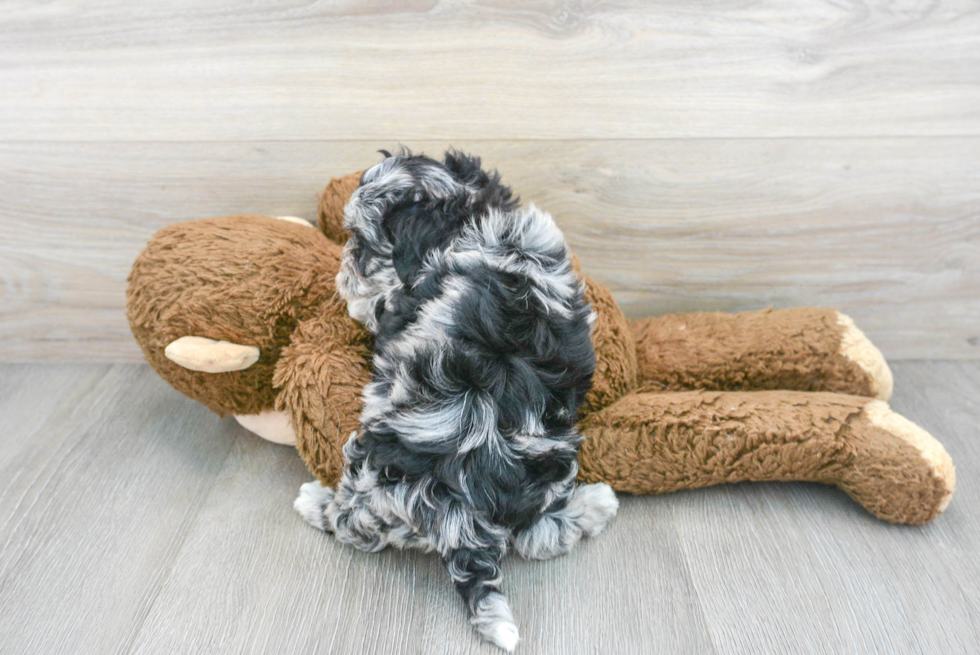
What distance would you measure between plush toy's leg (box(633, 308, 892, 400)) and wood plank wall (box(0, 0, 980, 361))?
0.52ft

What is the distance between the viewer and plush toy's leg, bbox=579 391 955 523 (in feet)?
2.71

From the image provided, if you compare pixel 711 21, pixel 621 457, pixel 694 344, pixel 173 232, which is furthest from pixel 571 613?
A: pixel 711 21

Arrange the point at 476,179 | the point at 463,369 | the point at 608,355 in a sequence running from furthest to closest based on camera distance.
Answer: the point at 608,355, the point at 476,179, the point at 463,369

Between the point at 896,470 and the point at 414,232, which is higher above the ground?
the point at 414,232

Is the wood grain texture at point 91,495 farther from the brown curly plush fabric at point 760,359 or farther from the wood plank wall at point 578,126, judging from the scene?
the brown curly plush fabric at point 760,359

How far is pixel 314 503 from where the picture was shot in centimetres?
88

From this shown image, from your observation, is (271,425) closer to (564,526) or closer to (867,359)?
(564,526)

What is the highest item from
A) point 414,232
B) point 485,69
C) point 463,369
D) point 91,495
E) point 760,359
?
point 485,69

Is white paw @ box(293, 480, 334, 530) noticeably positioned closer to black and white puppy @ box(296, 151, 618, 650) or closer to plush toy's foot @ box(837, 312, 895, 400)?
black and white puppy @ box(296, 151, 618, 650)

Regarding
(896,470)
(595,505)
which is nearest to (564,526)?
(595,505)

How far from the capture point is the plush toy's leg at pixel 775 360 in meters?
0.97

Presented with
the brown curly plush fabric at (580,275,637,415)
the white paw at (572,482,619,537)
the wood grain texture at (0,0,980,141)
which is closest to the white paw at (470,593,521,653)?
the white paw at (572,482,619,537)

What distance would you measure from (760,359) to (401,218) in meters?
0.58

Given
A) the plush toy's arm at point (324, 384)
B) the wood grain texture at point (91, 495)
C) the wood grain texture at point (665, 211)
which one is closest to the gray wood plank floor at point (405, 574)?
the wood grain texture at point (91, 495)
